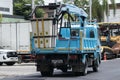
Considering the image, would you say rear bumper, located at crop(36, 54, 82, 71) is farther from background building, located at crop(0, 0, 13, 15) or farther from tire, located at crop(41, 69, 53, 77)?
background building, located at crop(0, 0, 13, 15)

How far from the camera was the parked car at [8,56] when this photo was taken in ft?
112

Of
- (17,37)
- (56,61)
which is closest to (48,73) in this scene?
(56,61)

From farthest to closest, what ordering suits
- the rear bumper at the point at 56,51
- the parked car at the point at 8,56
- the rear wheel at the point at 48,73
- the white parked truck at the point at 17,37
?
the white parked truck at the point at 17,37
the parked car at the point at 8,56
the rear wheel at the point at 48,73
the rear bumper at the point at 56,51

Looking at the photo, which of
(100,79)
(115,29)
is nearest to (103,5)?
(115,29)

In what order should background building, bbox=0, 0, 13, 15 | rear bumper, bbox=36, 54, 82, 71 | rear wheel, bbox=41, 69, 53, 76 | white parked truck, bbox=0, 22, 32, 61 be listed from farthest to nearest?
background building, bbox=0, 0, 13, 15 → white parked truck, bbox=0, 22, 32, 61 → rear wheel, bbox=41, 69, 53, 76 → rear bumper, bbox=36, 54, 82, 71

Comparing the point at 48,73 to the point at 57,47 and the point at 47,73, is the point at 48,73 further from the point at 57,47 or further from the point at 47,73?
the point at 57,47

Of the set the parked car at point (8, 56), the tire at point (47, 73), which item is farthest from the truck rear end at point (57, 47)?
the parked car at point (8, 56)

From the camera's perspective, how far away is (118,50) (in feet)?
141

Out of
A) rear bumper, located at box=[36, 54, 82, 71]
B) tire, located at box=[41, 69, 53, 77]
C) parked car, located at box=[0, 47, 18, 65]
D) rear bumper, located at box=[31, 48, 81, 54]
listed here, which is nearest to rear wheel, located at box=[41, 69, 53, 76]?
tire, located at box=[41, 69, 53, 77]

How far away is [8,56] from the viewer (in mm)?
34188

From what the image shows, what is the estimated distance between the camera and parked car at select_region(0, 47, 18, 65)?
3409 centimetres

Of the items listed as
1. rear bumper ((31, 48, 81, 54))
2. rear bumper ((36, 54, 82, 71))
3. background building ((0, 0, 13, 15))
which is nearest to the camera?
rear bumper ((31, 48, 81, 54))

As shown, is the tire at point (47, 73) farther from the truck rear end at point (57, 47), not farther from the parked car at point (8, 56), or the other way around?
the parked car at point (8, 56)

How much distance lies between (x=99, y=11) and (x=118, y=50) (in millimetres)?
33846
